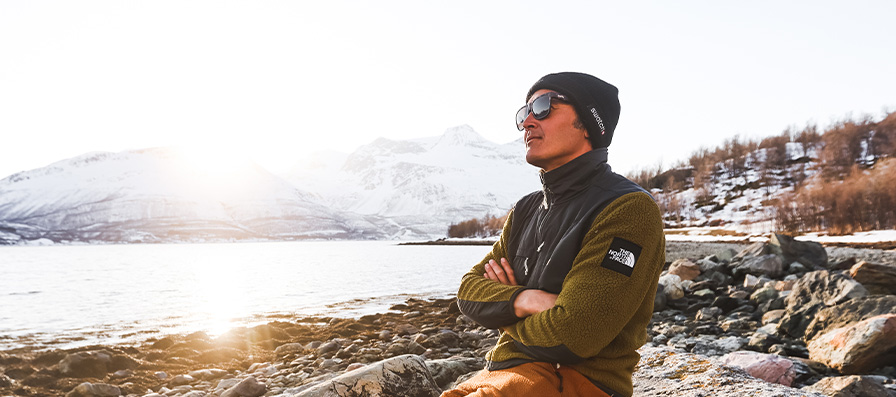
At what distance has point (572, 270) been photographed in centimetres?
251

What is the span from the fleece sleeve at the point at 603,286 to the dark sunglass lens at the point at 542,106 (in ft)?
2.37

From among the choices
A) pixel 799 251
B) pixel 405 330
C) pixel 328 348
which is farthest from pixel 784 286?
pixel 328 348

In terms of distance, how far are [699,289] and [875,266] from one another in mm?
6128

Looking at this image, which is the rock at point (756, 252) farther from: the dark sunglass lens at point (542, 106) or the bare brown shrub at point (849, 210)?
the bare brown shrub at point (849, 210)

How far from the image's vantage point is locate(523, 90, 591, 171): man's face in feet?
9.55

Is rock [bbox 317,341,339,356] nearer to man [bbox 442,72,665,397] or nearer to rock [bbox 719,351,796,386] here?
rock [bbox 719,351,796,386]

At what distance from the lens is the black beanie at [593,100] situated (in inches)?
114

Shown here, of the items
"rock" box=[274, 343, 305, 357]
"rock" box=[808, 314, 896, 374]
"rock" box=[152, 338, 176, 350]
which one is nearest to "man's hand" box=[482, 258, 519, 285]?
"rock" box=[808, 314, 896, 374]

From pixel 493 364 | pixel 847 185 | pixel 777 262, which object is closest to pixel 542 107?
pixel 493 364

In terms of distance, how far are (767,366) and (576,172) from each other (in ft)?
16.0

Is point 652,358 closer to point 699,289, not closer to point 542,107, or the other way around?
point 542,107

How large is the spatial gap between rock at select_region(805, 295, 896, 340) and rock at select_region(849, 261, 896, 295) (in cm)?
384

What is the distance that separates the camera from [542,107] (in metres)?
2.97

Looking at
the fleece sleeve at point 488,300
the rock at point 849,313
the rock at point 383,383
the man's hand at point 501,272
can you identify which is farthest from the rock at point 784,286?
the fleece sleeve at point 488,300
